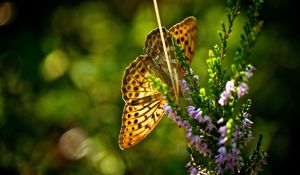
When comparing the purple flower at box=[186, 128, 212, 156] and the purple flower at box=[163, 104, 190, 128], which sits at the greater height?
the purple flower at box=[163, 104, 190, 128]

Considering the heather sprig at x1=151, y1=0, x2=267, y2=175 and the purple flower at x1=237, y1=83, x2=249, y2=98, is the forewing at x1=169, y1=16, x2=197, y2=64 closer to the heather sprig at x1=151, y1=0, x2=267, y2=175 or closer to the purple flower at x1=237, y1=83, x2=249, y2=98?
the heather sprig at x1=151, y1=0, x2=267, y2=175

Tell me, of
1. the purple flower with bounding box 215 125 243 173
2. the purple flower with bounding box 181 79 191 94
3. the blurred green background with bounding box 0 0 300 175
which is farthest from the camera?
the blurred green background with bounding box 0 0 300 175

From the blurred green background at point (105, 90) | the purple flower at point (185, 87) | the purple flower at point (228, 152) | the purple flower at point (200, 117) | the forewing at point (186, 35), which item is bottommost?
the blurred green background at point (105, 90)

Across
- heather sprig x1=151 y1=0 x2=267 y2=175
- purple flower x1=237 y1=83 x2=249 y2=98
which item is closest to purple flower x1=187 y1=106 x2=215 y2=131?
heather sprig x1=151 y1=0 x2=267 y2=175

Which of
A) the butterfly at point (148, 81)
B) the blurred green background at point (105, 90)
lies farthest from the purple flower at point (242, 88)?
the blurred green background at point (105, 90)

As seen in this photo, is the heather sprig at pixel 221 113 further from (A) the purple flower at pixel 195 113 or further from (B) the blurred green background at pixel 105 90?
(B) the blurred green background at pixel 105 90

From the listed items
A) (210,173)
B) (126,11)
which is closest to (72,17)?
Result: (126,11)

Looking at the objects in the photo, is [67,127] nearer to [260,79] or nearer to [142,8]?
[142,8]
